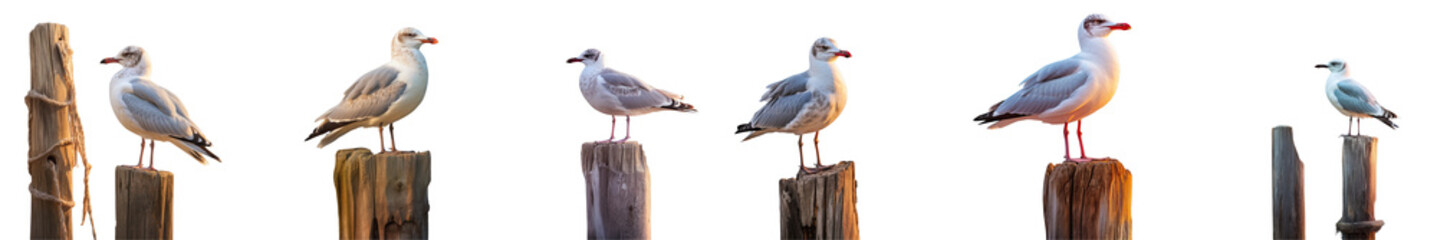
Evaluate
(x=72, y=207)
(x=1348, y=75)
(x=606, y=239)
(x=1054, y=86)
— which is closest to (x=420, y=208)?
(x=606, y=239)

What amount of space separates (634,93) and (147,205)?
9.61ft

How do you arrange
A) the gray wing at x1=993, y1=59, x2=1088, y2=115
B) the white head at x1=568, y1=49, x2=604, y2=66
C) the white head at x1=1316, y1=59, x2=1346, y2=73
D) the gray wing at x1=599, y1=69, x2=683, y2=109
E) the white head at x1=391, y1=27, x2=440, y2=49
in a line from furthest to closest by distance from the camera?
the white head at x1=1316, y1=59, x2=1346, y2=73
the white head at x1=568, y1=49, x2=604, y2=66
the gray wing at x1=599, y1=69, x2=683, y2=109
the white head at x1=391, y1=27, x2=440, y2=49
the gray wing at x1=993, y1=59, x2=1088, y2=115

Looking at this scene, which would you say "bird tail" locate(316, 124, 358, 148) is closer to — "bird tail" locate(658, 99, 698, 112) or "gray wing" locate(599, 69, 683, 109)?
"gray wing" locate(599, 69, 683, 109)

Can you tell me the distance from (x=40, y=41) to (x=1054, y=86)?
5.93 meters

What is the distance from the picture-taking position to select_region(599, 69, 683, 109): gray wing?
401 inches

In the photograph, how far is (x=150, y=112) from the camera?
979 centimetres

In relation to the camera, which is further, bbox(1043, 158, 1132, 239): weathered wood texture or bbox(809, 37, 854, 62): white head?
bbox(809, 37, 854, 62): white head

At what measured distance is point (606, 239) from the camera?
30.5 ft

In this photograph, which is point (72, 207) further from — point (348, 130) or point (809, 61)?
point (809, 61)

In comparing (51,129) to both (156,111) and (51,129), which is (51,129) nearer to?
(51,129)

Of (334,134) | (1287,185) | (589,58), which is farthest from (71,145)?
(1287,185)

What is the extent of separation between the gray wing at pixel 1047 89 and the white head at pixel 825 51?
0.98 meters

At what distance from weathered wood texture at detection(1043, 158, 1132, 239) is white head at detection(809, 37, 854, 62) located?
1.71 meters

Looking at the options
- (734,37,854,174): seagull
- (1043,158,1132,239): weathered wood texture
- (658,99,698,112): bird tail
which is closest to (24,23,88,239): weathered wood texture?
(658,99,698,112): bird tail
